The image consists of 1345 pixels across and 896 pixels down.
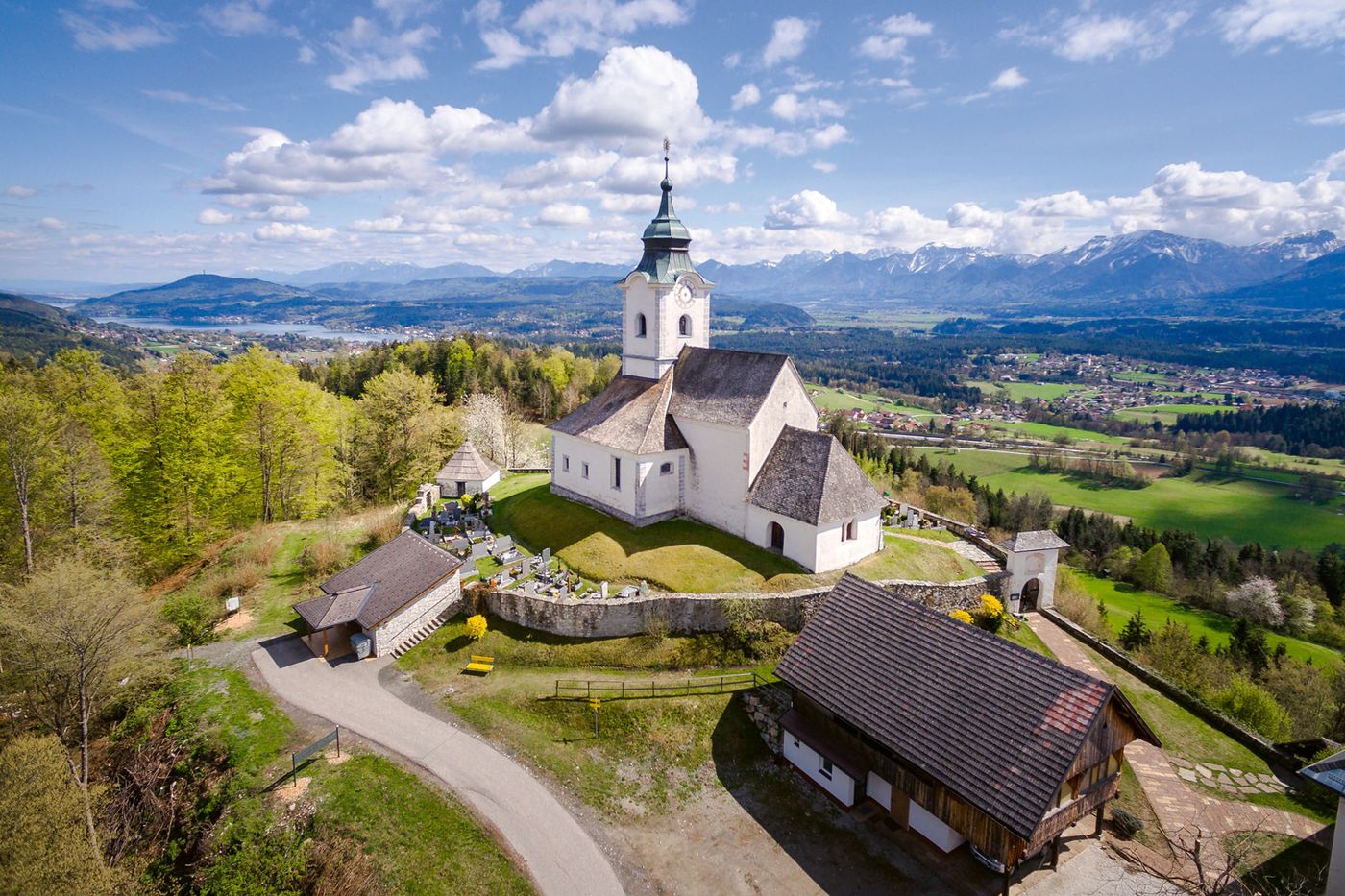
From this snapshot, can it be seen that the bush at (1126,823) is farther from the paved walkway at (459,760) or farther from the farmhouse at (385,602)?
the farmhouse at (385,602)

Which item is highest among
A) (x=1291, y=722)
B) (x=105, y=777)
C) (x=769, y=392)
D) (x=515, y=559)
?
(x=769, y=392)

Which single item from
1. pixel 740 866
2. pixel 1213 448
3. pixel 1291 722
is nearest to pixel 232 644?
pixel 740 866

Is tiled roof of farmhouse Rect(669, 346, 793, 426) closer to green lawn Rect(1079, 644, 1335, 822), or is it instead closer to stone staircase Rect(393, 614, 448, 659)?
stone staircase Rect(393, 614, 448, 659)

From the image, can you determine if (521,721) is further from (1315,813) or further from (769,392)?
(1315,813)

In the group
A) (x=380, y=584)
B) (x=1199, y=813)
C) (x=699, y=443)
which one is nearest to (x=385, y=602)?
(x=380, y=584)

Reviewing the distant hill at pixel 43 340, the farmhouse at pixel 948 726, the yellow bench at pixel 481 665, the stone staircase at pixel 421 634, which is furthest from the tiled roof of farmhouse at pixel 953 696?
the distant hill at pixel 43 340

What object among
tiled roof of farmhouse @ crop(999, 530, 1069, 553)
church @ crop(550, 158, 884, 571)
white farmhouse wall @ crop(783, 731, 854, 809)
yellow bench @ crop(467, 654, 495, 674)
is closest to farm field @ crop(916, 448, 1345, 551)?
tiled roof of farmhouse @ crop(999, 530, 1069, 553)
